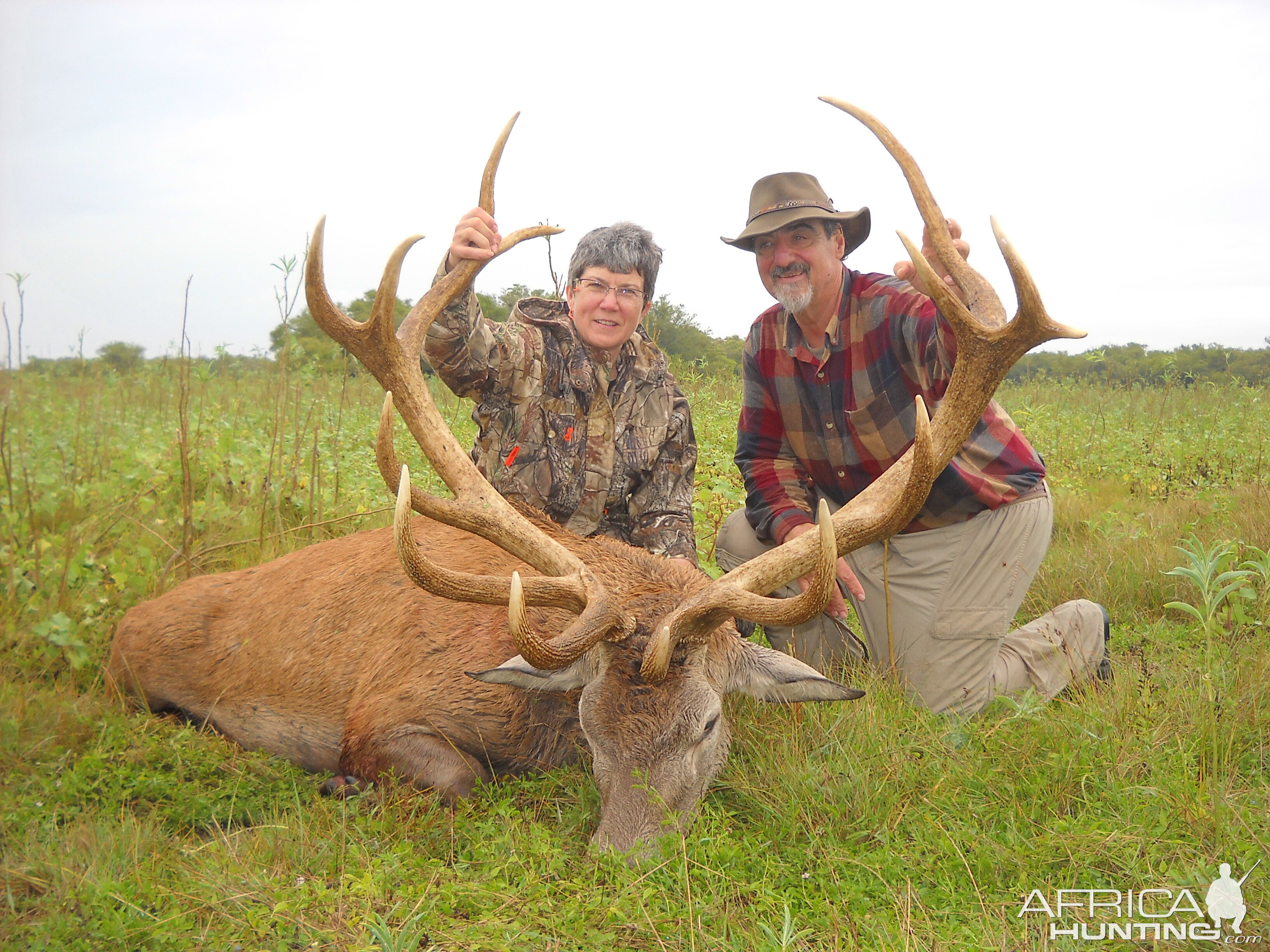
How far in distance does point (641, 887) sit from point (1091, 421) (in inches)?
382

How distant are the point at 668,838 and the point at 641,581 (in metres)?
1.07

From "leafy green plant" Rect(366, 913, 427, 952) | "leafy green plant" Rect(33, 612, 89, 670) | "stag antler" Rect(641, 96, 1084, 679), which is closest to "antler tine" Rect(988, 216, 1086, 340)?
"stag antler" Rect(641, 96, 1084, 679)

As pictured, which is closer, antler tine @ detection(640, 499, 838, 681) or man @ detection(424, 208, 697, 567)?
antler tine @ detection(640, 499, 838, 681)

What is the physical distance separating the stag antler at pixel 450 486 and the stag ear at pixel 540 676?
0.73ft

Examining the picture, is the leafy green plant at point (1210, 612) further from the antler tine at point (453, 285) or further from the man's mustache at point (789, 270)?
the antler tine at point (453, 285)

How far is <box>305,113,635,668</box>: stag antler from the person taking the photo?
3.07 meters

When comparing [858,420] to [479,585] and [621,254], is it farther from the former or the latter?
[479,585]

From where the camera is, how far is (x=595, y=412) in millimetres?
4965

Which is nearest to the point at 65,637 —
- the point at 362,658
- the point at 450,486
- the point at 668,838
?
the point at 362,658

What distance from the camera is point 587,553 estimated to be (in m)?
3.76

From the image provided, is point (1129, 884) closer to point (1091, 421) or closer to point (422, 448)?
point (422, 448)

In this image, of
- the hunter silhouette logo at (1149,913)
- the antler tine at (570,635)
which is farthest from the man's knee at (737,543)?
Result: the hunter silhouette logo at (1149,913)

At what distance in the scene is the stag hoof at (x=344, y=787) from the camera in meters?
3.49

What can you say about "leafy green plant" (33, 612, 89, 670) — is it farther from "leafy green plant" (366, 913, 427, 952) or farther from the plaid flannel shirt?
the plaid flannel shirt
